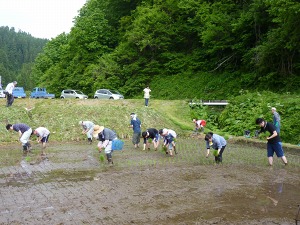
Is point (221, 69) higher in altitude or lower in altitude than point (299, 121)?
higher

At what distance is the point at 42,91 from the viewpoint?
42.8 m

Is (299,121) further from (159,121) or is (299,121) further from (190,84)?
(190,84)

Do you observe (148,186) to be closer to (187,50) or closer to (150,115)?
(150,115)

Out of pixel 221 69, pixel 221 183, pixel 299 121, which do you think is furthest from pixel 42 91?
pixel 221 183

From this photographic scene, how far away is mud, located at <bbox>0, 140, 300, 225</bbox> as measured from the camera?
688 cm

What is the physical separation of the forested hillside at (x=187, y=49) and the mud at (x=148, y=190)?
13.8 metres

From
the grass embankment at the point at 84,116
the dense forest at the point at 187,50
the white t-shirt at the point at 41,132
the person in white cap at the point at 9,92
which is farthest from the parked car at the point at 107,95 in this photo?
the white t-shirt at the point at 41,132

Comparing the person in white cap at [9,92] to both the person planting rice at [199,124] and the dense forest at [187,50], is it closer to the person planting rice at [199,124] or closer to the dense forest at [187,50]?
the person planting rice at [199,124]

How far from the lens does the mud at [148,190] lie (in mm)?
6875

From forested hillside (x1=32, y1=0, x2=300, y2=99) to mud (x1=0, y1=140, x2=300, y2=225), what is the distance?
45.2 feet

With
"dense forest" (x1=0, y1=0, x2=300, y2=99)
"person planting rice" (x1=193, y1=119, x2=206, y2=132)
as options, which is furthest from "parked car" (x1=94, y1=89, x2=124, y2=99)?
"person planting rice" (x1=193, y1=119, x2=206, y2=132)

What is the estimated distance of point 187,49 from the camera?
39.3 metres

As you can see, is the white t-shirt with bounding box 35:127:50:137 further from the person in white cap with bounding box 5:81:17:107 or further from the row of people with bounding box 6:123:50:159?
the person in white cap with bounding box 5:81:17:107

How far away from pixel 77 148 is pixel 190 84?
19.3m
